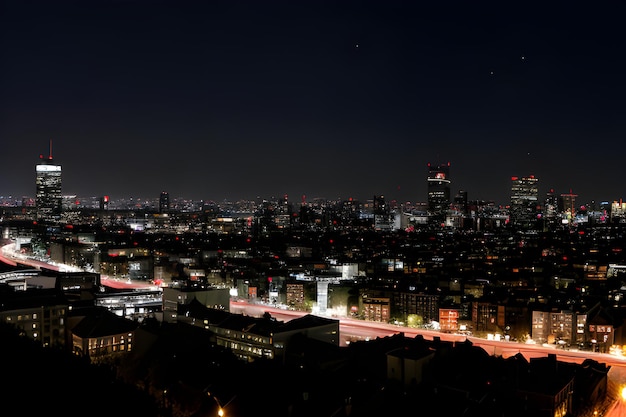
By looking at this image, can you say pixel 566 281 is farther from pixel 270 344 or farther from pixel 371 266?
pixel 270 344

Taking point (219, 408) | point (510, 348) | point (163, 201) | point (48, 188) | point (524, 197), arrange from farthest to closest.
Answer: point (163, 201) < point (524, 197) < point (48, 188) < point (510, 348) < point (219, 408)

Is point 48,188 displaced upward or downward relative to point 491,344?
upward

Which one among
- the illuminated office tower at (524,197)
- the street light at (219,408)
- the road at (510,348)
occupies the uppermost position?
the illuminated office tower at (524,197)

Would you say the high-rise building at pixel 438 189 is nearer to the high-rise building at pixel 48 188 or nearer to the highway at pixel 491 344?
the high-rise building at pixel 48 188

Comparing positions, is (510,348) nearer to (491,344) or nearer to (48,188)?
(491,344)

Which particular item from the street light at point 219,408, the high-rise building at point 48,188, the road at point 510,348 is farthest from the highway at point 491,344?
the high-rise building at point 48,188

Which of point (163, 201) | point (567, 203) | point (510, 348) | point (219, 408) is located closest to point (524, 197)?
point (567, 203)

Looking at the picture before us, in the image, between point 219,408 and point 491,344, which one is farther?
point 491,344

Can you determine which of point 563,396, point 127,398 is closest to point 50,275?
point 127,398

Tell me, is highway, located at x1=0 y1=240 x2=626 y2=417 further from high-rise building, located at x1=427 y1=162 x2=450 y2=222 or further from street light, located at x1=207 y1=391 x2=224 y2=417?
high-rise building, located at x1=427 y1=162 x2=450 y2=222
